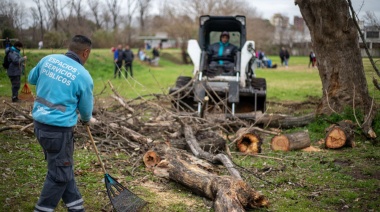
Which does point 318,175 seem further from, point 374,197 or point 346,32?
point 346,32

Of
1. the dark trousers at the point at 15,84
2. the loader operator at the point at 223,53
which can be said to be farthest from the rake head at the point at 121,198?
the dark trousers at the point at 15,84

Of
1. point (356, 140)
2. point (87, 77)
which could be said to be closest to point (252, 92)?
point (356, 140)

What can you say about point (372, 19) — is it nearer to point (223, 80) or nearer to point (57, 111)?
point (223, 80)

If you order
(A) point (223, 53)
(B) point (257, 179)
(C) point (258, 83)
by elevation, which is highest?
(A) point (223, 53)

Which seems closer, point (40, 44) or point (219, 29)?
point (40, 44)

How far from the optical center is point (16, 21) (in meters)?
12.0

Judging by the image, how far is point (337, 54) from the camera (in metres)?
A: 9.88

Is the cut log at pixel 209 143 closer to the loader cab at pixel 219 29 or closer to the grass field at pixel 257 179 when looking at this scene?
the grass field at pixel 257 179

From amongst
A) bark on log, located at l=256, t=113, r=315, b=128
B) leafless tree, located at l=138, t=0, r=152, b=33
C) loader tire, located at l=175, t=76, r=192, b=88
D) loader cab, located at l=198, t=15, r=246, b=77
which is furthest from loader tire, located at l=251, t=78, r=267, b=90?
leafless tree, located at l=138, t=0, r=152, b=33

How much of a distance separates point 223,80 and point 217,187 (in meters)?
6.68

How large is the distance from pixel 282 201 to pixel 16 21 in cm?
928

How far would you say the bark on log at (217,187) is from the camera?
500cm

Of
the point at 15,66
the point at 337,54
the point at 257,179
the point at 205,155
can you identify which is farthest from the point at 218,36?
the point at 257,179

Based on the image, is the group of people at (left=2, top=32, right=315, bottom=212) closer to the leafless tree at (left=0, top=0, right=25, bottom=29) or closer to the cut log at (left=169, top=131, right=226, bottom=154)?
the cut log at (left=169, top=131, right=226, bottom=154)
